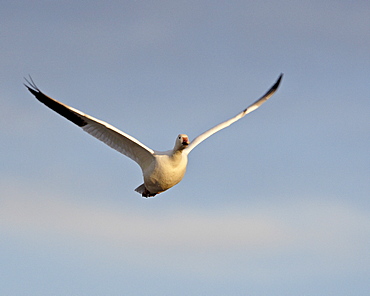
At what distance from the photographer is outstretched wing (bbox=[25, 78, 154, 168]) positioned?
773 inches

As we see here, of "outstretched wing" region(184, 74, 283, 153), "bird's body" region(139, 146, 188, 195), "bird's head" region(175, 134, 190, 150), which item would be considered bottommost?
"bird's body" region(139, 146, 188, 195)

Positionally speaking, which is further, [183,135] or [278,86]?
[278,86]

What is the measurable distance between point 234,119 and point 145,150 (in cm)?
417

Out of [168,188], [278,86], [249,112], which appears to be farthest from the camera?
[278,86]

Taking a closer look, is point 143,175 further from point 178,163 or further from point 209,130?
point 209,130

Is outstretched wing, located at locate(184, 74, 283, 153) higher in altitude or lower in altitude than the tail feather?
higher

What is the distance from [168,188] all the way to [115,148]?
7.00 ft

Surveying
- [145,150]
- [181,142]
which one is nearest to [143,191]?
[145,150]

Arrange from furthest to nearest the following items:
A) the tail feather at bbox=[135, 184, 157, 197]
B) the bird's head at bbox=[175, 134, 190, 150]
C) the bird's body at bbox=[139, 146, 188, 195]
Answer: the tail feather at bbox=[135, 184, 157, 197], the bird's body at bbox=[139, 146, 188, 195], the bird's head at bbox=[175, 134, 190, 150]

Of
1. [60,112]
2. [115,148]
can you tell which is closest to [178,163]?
[115,148]

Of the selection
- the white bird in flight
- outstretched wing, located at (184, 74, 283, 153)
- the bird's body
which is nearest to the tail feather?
the white bird in flight

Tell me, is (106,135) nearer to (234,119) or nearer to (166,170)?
(166,170)

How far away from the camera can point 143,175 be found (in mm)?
20078

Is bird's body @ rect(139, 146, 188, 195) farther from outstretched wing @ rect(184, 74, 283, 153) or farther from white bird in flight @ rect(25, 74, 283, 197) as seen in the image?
outstretched wing @ rect(184, 74, 283, 153)
